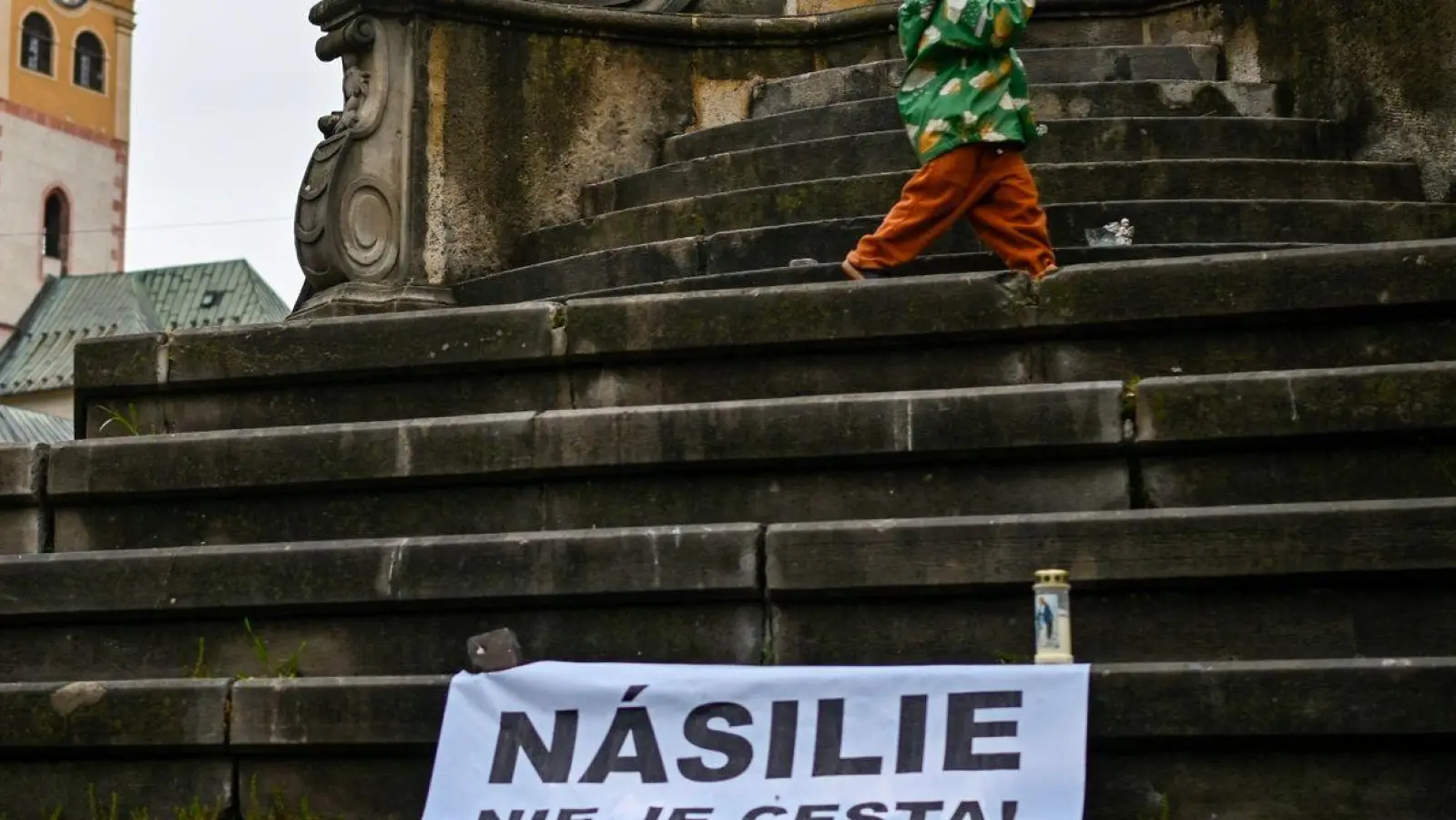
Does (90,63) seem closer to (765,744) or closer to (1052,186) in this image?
(1052,186)

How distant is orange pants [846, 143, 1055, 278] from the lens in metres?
8.21

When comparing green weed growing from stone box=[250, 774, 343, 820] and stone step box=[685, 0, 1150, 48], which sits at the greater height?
stone step box=[685, 0, 1150, 48]

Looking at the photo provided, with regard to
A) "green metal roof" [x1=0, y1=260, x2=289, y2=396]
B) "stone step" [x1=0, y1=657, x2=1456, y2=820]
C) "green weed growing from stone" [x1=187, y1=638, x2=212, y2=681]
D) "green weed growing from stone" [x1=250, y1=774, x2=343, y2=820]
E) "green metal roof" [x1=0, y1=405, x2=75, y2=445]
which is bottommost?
"green weed growing from stone" [x1=250, y1=774, x2=343, y2=820]

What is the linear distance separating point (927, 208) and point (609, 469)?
5.25 ft

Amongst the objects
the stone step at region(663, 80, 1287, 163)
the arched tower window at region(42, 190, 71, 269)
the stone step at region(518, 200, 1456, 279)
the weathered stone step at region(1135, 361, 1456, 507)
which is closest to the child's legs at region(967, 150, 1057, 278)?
the stone step at region(518, 200, 1456, 279)

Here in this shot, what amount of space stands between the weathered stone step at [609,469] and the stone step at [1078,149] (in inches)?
101

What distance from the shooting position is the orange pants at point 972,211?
8211 mm

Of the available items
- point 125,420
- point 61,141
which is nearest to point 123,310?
point 61,141

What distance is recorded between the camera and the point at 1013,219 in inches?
324

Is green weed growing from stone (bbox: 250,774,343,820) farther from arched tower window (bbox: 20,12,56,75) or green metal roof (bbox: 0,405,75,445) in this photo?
arched tower window (bbox: 20,12,56,75)

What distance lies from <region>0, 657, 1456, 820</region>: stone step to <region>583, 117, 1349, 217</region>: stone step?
3.67 metres

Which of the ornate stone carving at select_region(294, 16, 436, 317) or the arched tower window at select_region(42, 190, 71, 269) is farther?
the arched tower window at select_region(42, 190, 71, 269)

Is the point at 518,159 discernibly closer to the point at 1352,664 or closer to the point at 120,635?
the point at 120,635

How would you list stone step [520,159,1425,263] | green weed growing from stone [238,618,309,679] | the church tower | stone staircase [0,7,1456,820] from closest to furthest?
1. stone staircase [0,7,1456,820]
2. green weed growing from stone [238,618,309,679]
3. stone step [520,159,1425,263]
4. the church tower
